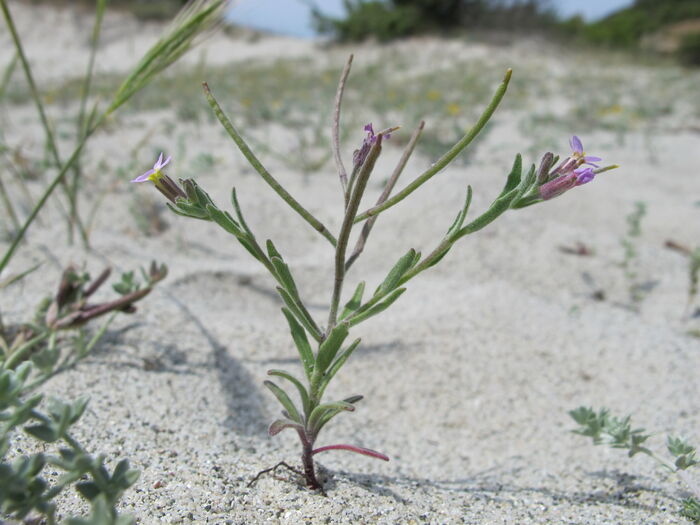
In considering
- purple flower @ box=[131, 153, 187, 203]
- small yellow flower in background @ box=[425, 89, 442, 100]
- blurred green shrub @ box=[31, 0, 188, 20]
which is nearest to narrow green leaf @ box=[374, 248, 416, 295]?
purple flower @ box=[131, 153, 187, 203]

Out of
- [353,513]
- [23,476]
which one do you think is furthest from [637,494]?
[23,476]

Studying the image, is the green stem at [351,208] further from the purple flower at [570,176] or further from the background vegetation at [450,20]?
the background vegetation at [450,20]

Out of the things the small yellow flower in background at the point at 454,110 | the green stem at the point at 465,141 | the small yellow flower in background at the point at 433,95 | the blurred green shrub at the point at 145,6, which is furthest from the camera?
the blurred green shrub at the point at 145,6

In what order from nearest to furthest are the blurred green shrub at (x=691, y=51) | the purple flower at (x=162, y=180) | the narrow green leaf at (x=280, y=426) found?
1. the purple flower at (x=162, y=180)
2. the narrow green leaf at (x=280, y=426)
3. the blurred green shrub at (x=691, y=51)

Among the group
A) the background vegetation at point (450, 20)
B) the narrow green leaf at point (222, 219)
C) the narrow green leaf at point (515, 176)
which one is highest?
the background vegetation at point (450, 20)

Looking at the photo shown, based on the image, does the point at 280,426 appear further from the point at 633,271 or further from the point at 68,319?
the point at 633,271

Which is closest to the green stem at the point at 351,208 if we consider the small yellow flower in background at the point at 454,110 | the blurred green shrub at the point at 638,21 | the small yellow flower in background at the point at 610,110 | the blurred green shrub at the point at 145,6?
the small yellow flower in background at the point at 454,110

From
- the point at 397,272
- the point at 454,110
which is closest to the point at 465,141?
the point at 397,272

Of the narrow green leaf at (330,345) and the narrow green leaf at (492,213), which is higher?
the narrow green leaf at (492,213)
